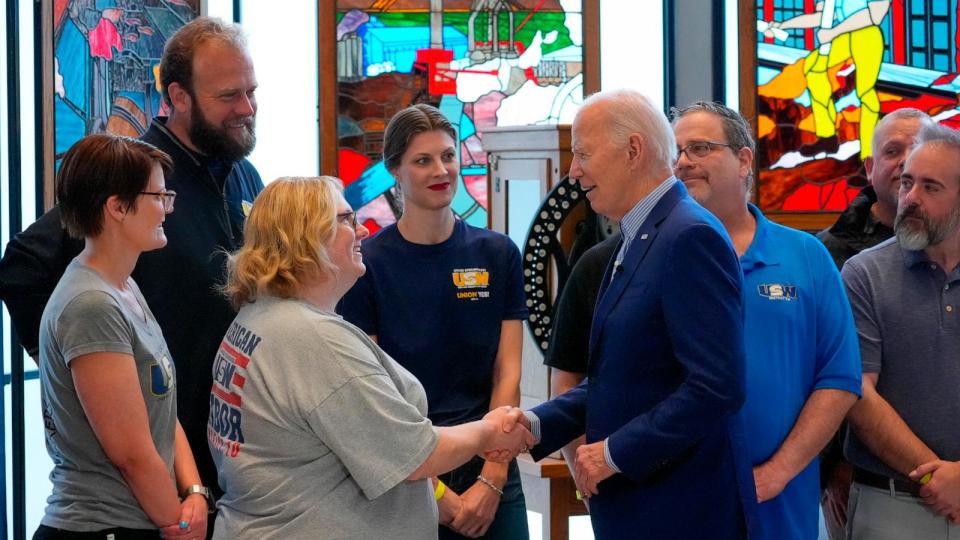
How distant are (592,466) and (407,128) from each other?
115cm

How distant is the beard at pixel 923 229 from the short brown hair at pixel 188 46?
5.78ft

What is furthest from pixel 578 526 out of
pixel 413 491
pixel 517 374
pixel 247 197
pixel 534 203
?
pixel 413 491

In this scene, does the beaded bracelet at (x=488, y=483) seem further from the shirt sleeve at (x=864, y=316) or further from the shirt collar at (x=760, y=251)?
the shirt sleeve at (x=864, y=316)

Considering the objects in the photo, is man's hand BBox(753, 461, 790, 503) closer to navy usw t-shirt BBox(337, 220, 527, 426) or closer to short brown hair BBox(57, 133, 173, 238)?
navy usw t-shirt BBox(337, 220, 527, 426)

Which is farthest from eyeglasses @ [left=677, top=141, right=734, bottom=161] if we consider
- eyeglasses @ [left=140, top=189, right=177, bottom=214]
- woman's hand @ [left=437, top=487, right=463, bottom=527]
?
eyeglasses @ [left=140, top=189, right=177, bottom=214]

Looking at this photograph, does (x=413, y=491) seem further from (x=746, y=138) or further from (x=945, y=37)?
(x=945, y=37)

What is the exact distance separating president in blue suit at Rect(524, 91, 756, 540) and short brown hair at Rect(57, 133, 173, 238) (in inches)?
37.1

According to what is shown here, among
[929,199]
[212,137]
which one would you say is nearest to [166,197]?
[212,137]

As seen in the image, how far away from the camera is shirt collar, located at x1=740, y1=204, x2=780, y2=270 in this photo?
2.84m

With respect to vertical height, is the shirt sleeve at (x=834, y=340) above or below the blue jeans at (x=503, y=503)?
above

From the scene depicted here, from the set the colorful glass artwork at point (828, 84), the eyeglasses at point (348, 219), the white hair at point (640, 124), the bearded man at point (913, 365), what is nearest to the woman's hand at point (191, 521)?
the eyeglasses at point (348, 219)

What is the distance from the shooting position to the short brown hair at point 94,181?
8.02ft

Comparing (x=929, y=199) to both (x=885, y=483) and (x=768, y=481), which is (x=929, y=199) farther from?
(x=768, y=481)

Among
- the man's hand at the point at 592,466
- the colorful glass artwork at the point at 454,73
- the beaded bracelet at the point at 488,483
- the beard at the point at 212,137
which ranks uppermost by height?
the colorful glass artwork at the point at 454,73
